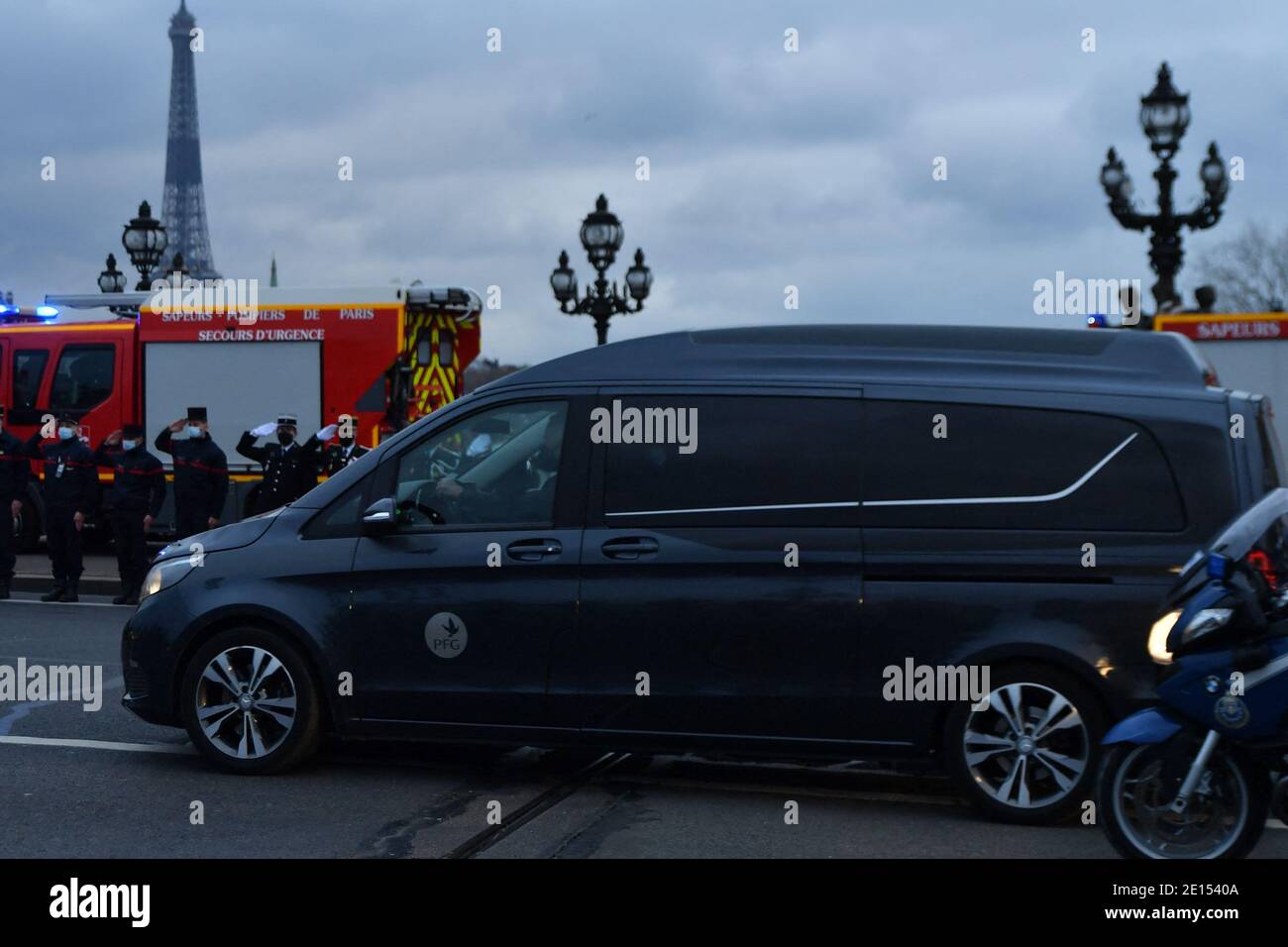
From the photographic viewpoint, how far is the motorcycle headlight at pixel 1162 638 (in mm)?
5586

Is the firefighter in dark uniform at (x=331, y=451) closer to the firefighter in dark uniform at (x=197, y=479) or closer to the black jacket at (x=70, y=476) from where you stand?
the firefighter in dark uniform at (x=197, y=479)

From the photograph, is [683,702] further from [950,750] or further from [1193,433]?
[1193,433]

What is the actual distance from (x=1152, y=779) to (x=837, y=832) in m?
1.34

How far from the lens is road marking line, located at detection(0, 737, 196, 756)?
8031mm

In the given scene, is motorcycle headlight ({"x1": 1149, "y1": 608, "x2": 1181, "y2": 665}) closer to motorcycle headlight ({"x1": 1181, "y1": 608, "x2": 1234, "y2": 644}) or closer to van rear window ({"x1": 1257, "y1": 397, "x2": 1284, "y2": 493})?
motorcycle headlight ({"x1": 1181, "y1": 608, "x2": 1234, "y2": 644})

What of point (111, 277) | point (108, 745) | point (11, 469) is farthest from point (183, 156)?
point (108, 745)

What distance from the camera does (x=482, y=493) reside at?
720 centimetres

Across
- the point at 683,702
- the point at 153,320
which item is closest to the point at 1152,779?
the point at 683,702

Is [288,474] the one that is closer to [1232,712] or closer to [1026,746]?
[1026,746]

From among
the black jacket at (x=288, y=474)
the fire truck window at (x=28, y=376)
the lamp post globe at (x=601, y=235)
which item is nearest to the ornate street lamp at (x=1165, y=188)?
the lamp post globe at (x=601, y=235)

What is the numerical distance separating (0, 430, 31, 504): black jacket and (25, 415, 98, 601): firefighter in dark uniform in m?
0.29

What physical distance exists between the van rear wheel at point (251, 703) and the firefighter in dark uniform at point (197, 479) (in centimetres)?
768

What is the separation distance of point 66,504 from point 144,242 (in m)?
10.0

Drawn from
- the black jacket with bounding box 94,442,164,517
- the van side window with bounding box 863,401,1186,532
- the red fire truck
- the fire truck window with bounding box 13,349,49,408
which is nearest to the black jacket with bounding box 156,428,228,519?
the black jacket with bounding box 94,442,164,517
